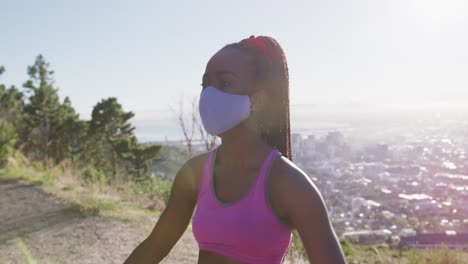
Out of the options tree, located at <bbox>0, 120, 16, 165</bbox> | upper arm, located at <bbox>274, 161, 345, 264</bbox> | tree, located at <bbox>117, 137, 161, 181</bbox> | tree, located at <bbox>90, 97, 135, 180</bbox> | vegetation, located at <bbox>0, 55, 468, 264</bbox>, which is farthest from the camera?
tree, located at <bbox>117, 137, 161, 181</bbox>

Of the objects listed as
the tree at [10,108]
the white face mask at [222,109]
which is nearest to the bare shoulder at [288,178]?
the white face mask at [222,109]

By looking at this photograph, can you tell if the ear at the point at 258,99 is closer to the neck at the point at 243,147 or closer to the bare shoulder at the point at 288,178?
the neck at the point at 243,147

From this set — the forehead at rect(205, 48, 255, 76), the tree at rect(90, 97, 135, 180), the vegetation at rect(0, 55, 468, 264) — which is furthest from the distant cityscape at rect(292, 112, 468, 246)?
the tree at rect(90, 97, 135, 180)

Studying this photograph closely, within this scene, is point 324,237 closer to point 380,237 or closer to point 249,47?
point 249,47

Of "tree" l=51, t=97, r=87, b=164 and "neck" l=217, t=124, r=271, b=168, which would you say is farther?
"tree" l=51, t=97, r=87, b=164

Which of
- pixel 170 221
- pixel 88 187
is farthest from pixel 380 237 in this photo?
pixel 170 221

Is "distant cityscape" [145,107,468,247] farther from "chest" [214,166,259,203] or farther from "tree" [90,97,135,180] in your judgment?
"tree" [90,97,135,180]

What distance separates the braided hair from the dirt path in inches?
148

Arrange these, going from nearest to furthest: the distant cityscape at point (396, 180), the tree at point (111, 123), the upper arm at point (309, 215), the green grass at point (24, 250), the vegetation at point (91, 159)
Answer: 1. the upper arm at point (309, 215)
2. the green grass at point (24, 250)
3. the vegetation at point (91, 159)
4. the distant cityscape at point (396, 180)
5. the tree at point (111, 123)

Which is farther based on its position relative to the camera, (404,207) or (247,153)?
(404,207)

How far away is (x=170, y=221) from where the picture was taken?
1624 mm

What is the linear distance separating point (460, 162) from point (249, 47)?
796 inches

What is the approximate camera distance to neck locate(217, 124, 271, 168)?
4.64 feet

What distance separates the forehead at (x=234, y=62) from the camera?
4.60 ft
